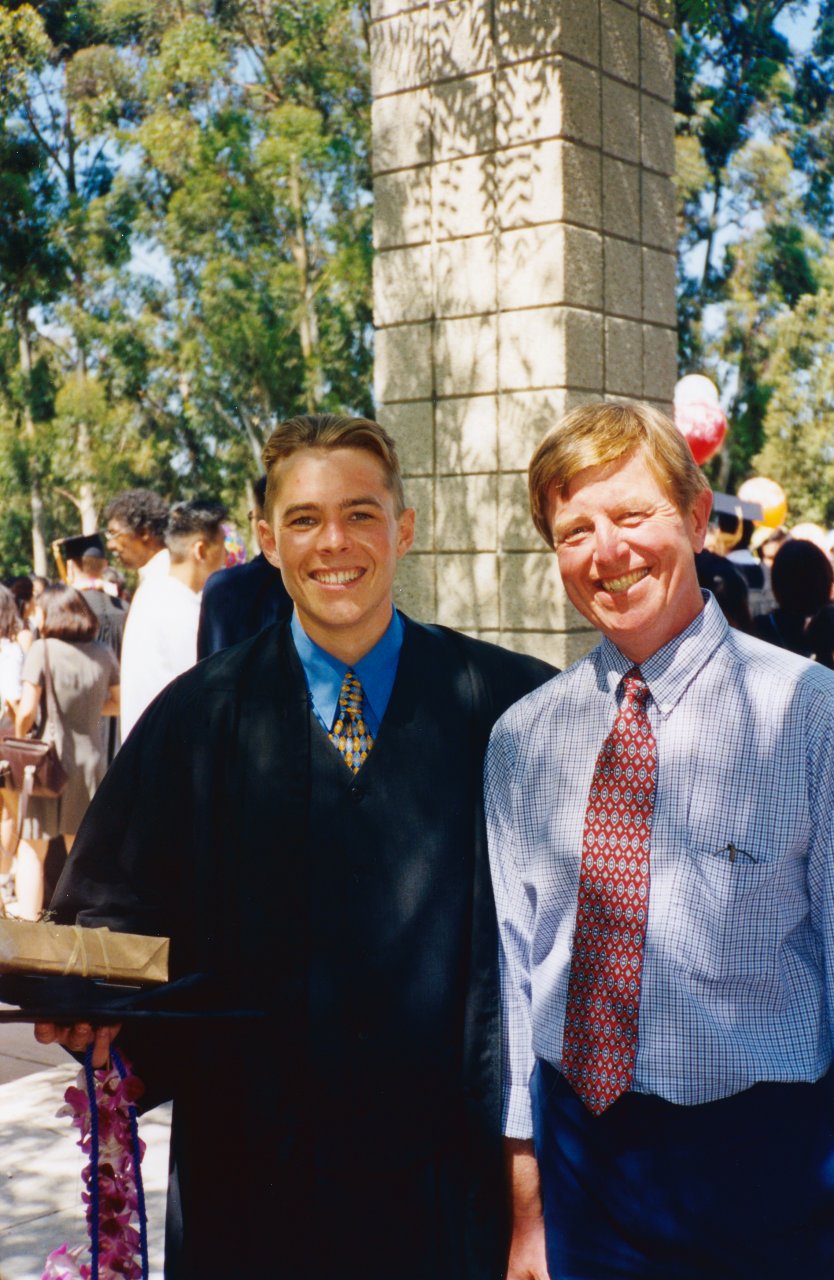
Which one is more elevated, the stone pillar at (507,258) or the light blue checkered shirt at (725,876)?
the stone pillar at (507,258)

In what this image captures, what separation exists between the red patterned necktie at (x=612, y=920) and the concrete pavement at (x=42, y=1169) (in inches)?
88.0

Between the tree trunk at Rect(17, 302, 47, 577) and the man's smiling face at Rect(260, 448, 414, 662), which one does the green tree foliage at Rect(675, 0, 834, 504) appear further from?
the man's smiling face at Rect(260, 448, 414, 662)

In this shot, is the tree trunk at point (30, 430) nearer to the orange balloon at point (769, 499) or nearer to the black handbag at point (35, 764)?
the orange balloon at point (769, 499)

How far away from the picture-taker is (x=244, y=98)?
2955 cm

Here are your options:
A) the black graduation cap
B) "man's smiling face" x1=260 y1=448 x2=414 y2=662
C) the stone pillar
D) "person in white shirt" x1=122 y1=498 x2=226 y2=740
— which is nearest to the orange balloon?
the black graduation cap

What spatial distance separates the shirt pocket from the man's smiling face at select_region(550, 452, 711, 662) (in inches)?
12.4

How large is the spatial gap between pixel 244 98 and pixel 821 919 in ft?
100

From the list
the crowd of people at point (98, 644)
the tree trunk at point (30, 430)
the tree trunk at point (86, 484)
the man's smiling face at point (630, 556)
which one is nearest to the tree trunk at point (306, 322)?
the tree trunk at point (86, 484)

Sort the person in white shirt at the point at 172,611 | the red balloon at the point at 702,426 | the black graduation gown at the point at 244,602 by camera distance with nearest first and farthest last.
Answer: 1. the black graduation gown at the point at 244,602
2. the person in white shirt at the point at 172,611
3. the red balloon at the point at 702,426

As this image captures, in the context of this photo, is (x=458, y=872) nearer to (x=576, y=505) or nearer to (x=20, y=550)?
(x=576, y=505)

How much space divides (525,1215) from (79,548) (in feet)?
20.8

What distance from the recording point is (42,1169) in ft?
13.7

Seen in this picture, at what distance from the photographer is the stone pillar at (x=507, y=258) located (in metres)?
4.91

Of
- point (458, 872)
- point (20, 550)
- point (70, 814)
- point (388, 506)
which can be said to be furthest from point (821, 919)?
point (20, 550)
